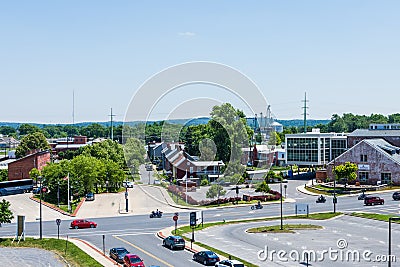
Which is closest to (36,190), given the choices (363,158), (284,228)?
(284,228)

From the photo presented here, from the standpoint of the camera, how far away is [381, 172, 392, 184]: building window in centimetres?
8962

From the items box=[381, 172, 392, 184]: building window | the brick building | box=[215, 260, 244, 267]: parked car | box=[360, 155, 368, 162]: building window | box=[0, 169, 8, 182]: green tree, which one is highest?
the brick building

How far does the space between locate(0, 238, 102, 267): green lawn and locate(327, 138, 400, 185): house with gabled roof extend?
55.8 metres

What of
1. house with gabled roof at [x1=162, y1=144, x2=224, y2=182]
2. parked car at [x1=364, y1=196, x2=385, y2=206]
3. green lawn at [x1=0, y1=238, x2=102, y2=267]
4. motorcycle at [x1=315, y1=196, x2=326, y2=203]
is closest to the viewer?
green lawn at [x1=0, y1=238, x2=102, y2=267]

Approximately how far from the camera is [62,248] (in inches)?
1951

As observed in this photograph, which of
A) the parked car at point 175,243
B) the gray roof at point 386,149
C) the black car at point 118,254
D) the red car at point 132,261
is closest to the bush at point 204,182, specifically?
the gray roof at point 386,149

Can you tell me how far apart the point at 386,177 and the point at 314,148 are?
20.1 metres

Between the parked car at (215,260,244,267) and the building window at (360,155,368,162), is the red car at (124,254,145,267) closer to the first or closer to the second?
the parked car at (215,260,244,267)

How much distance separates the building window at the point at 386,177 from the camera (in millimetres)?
89625

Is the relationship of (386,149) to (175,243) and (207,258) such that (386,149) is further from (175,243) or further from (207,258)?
(207,258)

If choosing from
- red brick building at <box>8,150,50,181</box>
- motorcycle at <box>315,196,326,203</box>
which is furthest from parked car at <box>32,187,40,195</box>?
motorcycle at <box>315,196,326,203</box>

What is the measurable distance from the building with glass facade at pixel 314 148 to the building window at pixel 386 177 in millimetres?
18129

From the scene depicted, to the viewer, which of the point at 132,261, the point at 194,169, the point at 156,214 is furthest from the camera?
the point at 194,169

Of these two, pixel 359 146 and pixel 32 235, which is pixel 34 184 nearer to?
pixel 32 235
